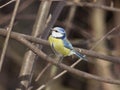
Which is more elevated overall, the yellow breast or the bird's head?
the bird's head

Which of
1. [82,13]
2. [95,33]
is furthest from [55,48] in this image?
[82,13]

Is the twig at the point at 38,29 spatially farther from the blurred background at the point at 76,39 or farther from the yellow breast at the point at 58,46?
the blurred background at the point at 76,39

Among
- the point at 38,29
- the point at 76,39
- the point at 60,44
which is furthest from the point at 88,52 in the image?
the point at 76,39

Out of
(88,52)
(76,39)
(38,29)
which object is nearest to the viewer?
(88,52)

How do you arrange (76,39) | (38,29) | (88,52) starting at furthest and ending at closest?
1. (76,39)
2. (38,29)
3. (88,52)

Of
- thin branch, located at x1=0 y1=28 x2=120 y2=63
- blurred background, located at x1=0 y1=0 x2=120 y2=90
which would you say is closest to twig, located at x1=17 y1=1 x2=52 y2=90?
thin branch, located at x1=0 y1=28 x2=120 y2=63

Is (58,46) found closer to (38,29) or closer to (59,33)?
(59,33)

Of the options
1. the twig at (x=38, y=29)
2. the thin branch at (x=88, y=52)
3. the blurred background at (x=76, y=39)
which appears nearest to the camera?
the thin branch at (x=88, y=52)

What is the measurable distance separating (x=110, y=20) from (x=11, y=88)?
76 centimetres

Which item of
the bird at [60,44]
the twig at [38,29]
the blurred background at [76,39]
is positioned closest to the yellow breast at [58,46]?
the bird at [60,44]

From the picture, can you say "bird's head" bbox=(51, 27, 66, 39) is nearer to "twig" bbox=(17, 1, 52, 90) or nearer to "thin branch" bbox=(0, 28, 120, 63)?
"thin branch" bbox=(0, 28, 120, 63)

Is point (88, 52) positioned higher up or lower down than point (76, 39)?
higher up

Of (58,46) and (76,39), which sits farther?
(76,39)

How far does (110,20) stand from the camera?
2.71 m
